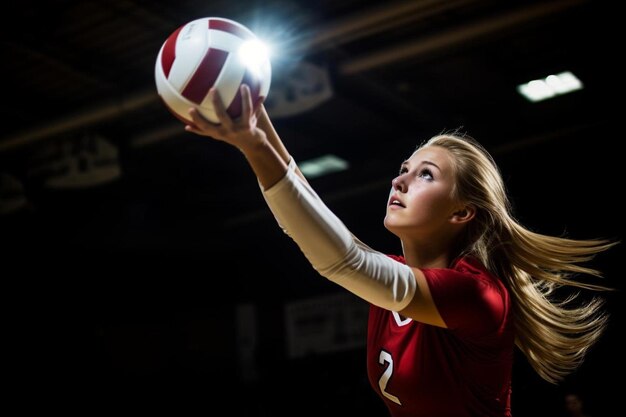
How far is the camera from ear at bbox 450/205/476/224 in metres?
2.26

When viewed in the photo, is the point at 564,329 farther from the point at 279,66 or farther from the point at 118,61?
the point at 118,61

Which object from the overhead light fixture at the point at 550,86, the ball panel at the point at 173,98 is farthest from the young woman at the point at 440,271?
the overhead light fixture at the point at 550,86

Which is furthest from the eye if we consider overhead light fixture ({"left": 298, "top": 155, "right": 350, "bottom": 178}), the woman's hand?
overhead light fixture ({"left": 298, "top": 155, "right": 350, "bottom": 178})

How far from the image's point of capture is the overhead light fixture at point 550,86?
9.47 meters

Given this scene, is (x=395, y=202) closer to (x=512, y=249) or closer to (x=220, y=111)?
(x=512, y=249)

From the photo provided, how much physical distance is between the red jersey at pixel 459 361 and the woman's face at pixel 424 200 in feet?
0.50

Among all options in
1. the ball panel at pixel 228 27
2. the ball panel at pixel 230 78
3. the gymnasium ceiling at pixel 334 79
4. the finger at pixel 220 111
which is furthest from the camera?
the gymnasium ceiling at pixel 334 79

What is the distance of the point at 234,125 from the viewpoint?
5.33ft

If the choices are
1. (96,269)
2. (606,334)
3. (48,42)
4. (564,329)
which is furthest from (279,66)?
(96,269)

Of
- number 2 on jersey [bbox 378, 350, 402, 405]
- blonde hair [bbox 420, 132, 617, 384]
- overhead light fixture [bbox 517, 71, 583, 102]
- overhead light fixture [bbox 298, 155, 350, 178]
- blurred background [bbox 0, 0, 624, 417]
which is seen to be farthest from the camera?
overhead light fixture [bbox 298, 155, 350, 178]

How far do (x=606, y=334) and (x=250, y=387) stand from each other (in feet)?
18.9

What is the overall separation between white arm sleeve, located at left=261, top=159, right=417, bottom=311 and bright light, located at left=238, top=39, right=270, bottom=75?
0.36 meters

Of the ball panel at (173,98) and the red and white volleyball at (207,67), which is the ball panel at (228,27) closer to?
the red and white volleyball at (207,67)

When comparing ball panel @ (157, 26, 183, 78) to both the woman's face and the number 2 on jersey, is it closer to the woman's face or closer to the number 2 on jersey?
the woman's face
